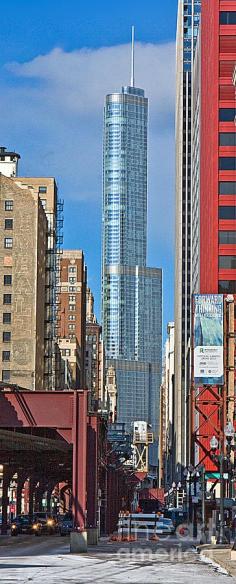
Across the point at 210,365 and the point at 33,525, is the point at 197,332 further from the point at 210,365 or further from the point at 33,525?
the point at 33,525

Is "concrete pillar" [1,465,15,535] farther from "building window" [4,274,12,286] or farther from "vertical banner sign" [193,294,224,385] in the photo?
"building window" [4,274,12,286]

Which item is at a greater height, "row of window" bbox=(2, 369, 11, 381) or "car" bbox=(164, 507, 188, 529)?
"row of window" bbox=(2, 369, 11, 381)

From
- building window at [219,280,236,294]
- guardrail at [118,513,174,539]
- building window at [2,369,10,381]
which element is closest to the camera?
Answer: guardrail at [118,513,174,539]

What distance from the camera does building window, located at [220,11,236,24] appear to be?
5522 inches

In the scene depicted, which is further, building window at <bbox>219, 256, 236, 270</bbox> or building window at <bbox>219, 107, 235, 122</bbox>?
building window at <bbox>219, 107, 235, 122</bbox>

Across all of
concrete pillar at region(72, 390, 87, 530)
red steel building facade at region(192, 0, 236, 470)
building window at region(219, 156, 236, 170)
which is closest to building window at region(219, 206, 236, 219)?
red steel building facade at region(192, 0, 236, 470)

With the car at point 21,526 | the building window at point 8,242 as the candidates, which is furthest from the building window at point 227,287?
the car at point 21,526

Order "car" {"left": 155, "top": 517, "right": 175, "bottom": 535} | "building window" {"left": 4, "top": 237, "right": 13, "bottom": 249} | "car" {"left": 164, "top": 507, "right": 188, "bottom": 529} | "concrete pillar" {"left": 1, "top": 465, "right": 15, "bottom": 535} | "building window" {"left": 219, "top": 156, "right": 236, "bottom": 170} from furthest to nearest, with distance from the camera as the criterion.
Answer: "building window" {"left": 4, "top": 237, "right": 13, "bottom": 249} → "car" {"left": 164, "top": 507, "right": 188, "bottom": 529} → "building window" {"left": 219, "top": 156, "right": 236, "bottom": 170} → "car" {"left": 155, "top": 517, "right": 175, "bottom": 535} → "concrete pillar" {"left": 1, "top": 465, "right": 15, "bottom": 535}

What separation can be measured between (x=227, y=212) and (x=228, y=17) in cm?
2269

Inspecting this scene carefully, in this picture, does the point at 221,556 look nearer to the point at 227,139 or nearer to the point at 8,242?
the point at 227,139

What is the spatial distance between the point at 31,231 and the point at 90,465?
90670 millimetres

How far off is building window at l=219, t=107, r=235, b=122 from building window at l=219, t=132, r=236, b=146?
181 cm

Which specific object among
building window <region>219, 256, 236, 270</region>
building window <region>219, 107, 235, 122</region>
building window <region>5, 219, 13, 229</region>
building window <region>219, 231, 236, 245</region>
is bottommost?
building window <region>219, 256, 236, 270</region>

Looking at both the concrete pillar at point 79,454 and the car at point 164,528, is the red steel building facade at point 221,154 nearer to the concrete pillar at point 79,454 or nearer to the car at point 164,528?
the car at point 164,528
